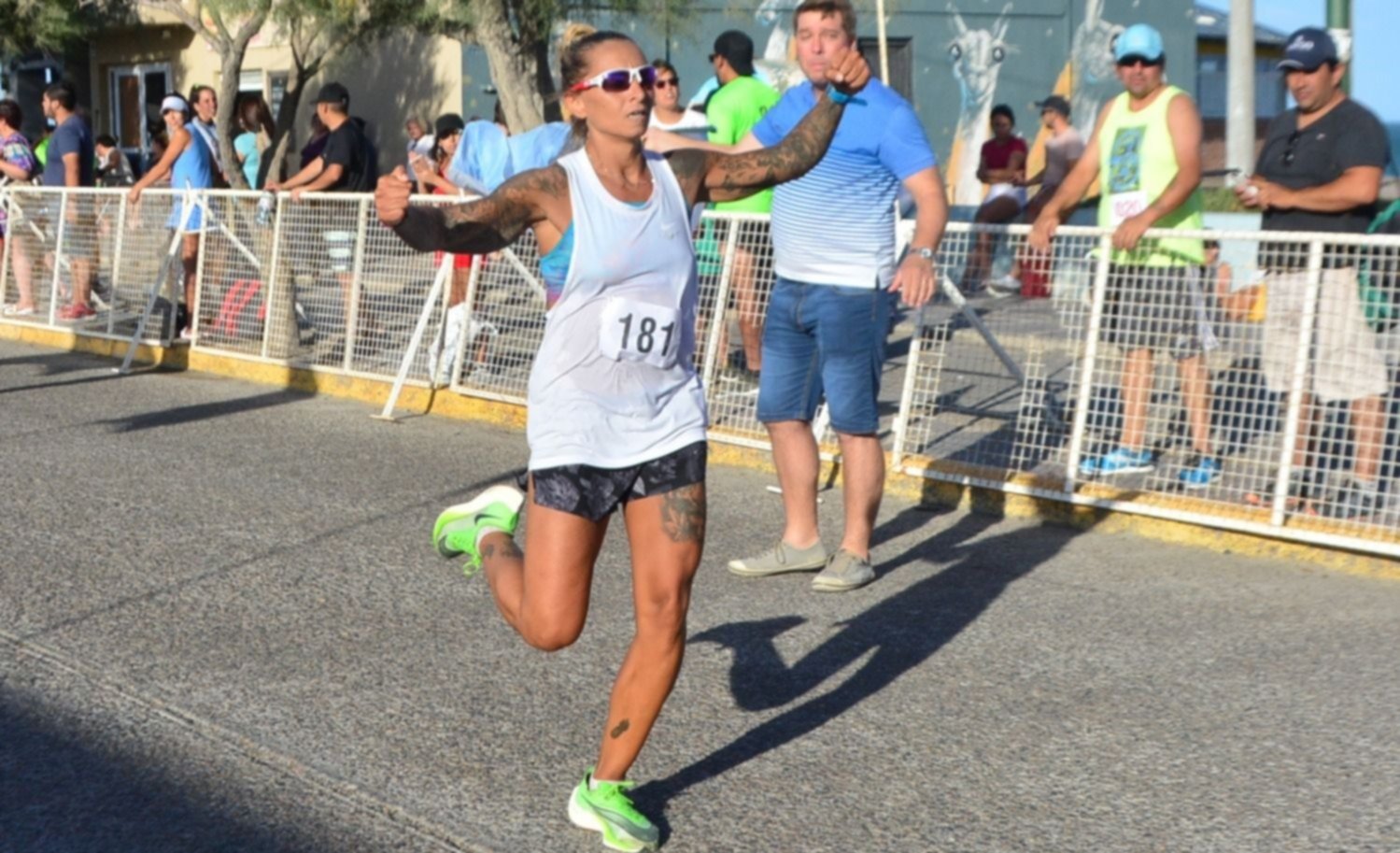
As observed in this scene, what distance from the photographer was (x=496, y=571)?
4406mm

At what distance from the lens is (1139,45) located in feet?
25.2

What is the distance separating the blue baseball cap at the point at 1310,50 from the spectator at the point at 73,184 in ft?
32.3

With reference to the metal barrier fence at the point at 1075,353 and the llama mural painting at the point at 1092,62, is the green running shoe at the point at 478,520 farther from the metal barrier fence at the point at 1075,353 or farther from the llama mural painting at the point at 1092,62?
the llama mural painting at the point at 1092,62

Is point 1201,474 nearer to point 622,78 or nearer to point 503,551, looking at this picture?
point 503,551

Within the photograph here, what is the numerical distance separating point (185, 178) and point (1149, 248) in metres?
8.33

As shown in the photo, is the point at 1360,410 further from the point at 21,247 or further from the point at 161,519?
the point at 21,247

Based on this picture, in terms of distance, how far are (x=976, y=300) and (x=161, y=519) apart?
4123 mm

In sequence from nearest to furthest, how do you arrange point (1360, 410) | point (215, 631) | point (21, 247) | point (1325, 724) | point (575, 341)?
point (575, 341)
point (1325, 724)
point (215, 631)
point (1360, 410)
point (21, 247)

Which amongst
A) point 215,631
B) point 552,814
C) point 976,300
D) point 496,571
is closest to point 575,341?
point 496,571

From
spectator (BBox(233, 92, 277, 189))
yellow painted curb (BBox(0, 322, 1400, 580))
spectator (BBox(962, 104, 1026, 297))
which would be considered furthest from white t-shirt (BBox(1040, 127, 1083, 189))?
spectator (BBox(233, 92, 277, 189))

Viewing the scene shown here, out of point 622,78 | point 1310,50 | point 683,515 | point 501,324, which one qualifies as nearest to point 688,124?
point 501,324

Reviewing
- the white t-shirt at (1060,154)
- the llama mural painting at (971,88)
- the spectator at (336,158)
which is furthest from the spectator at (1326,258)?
the llama mural painting at (971,88)

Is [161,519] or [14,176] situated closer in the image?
[161,519]

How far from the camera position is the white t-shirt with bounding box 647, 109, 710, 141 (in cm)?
1062
